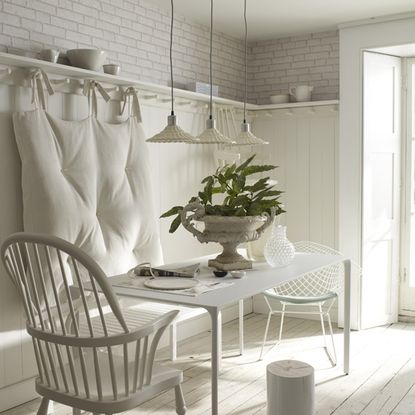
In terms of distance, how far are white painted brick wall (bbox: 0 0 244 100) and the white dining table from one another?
4.67 feet

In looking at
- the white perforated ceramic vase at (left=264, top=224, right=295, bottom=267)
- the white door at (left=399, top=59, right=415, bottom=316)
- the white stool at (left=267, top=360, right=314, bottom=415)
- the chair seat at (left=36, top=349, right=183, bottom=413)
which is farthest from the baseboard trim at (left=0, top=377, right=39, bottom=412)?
the white door at (left=399, top=59, right=415, bottom=316)

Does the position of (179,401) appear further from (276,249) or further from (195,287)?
(276,249)

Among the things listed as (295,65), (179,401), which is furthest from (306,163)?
(179,401)

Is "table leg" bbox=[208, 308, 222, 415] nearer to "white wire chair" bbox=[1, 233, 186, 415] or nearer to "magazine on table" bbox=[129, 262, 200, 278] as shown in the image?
"white wire chair" bbox=[1, 233, 186, 415]

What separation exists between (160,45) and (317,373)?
243 centimetres

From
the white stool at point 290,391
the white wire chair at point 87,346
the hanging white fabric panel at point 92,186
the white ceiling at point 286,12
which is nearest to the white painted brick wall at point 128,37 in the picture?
the white ceiling at point 286,12

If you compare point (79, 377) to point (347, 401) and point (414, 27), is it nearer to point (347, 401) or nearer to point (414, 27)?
point (347, 401)

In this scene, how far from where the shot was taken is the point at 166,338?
4047 millimetres

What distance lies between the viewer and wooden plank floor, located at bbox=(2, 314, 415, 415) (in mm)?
3024

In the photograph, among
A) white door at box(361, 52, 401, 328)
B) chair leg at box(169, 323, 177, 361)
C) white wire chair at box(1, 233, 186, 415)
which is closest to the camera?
white wire chair at box(1, 233, 186, 415)

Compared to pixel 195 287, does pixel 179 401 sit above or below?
below

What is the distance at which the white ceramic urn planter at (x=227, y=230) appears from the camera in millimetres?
2816

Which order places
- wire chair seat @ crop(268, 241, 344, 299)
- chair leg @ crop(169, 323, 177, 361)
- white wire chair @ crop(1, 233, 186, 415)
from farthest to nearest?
wire chair seat @ crop(268, 241, 344, 299)
chair leg @ crop(169, 323, 177, 361)
white wire chair @ crop(1, 233, 186, 415)

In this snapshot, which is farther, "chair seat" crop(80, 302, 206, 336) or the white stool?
"chair seat" crop(80, 302, 206, 336)
